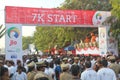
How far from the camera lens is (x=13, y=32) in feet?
59.7

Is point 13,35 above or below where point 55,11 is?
below

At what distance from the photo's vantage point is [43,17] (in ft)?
64.4

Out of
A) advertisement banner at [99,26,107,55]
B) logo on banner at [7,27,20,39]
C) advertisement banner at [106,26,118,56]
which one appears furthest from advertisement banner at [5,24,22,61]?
advertisement banner at [106,26,118,56]

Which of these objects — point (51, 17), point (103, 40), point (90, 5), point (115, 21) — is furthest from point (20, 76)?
point (90, 5)

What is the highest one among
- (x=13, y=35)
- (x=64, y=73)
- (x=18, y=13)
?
(x=18, y=13)

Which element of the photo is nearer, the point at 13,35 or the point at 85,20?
the point at 13,35

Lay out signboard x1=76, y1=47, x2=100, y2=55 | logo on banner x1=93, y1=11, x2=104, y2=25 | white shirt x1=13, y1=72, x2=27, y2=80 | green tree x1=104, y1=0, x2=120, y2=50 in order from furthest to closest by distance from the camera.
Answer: signboard x1=76, y1=47, x2=100, y2=55
green tree x1=104, y1=0, x2=120, y2=50
logo on banner x1=93, y1=11, x2=104, y2=25
white shirt x1=13, y1=72, x2=27, y2=80

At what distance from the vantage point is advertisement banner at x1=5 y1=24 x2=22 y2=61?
17.9m

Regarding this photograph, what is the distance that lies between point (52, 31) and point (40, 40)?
23.6 ft

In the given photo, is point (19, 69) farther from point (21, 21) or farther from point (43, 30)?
point (43, 30)

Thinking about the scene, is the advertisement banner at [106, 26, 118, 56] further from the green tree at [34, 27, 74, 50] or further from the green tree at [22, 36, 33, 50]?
the green tree at [22, 36, 33, 50]

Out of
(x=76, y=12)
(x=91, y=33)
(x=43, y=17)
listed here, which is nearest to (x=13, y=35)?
(x=43, y=17)

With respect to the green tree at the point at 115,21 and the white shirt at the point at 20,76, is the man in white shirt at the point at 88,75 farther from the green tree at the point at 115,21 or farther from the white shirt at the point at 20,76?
the green tree at the point at 115,21

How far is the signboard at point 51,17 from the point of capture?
18.4 metres
